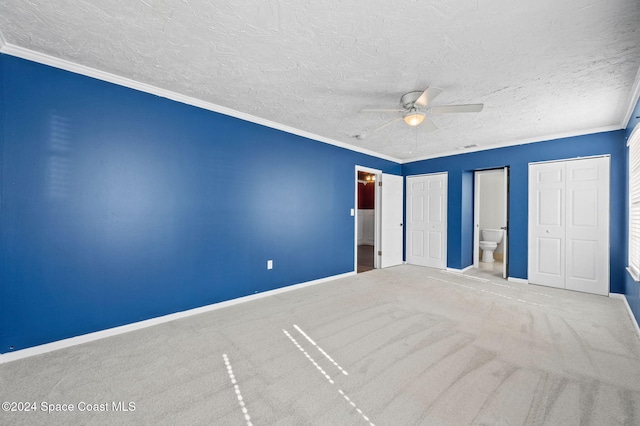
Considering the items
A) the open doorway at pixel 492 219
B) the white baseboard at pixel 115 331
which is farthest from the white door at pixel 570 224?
the white baseboard at pixel 115 331

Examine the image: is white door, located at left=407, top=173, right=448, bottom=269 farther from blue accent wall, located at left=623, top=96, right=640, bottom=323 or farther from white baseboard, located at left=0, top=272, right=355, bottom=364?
white baseboard, located at left=0, top=272, right=355, bottom=364

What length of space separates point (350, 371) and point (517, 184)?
14.6 feet

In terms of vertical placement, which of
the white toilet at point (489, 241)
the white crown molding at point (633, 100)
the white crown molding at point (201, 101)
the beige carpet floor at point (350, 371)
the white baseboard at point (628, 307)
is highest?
the white crown molding at point (201, 101)

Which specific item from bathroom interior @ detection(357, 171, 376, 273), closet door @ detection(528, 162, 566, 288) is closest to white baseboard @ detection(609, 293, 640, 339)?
closet door @ detection(528, 162, 566, 288)

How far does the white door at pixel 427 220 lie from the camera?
531cm

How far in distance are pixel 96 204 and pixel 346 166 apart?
11.9ft

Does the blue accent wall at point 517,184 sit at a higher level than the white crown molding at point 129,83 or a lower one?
lower

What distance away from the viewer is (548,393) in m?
1.65

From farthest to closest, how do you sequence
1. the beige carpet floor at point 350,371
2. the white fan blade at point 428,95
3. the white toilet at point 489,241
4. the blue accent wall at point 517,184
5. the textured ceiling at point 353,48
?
the white toilet at point 489,241, the blue accent wall at point 517,184, the white fan blade at point 428,95, the textured ceiling at point 353,48, the beige carpet floor at point 350,371

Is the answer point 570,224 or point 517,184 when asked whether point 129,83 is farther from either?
point 570,224

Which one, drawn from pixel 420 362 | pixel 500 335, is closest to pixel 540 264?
pixel 500 335

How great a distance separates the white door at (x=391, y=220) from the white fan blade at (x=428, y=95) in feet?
9.94

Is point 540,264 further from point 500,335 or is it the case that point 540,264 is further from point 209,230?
point 209,230

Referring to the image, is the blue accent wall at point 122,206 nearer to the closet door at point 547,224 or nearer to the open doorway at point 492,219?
the closet door at point 547,224
